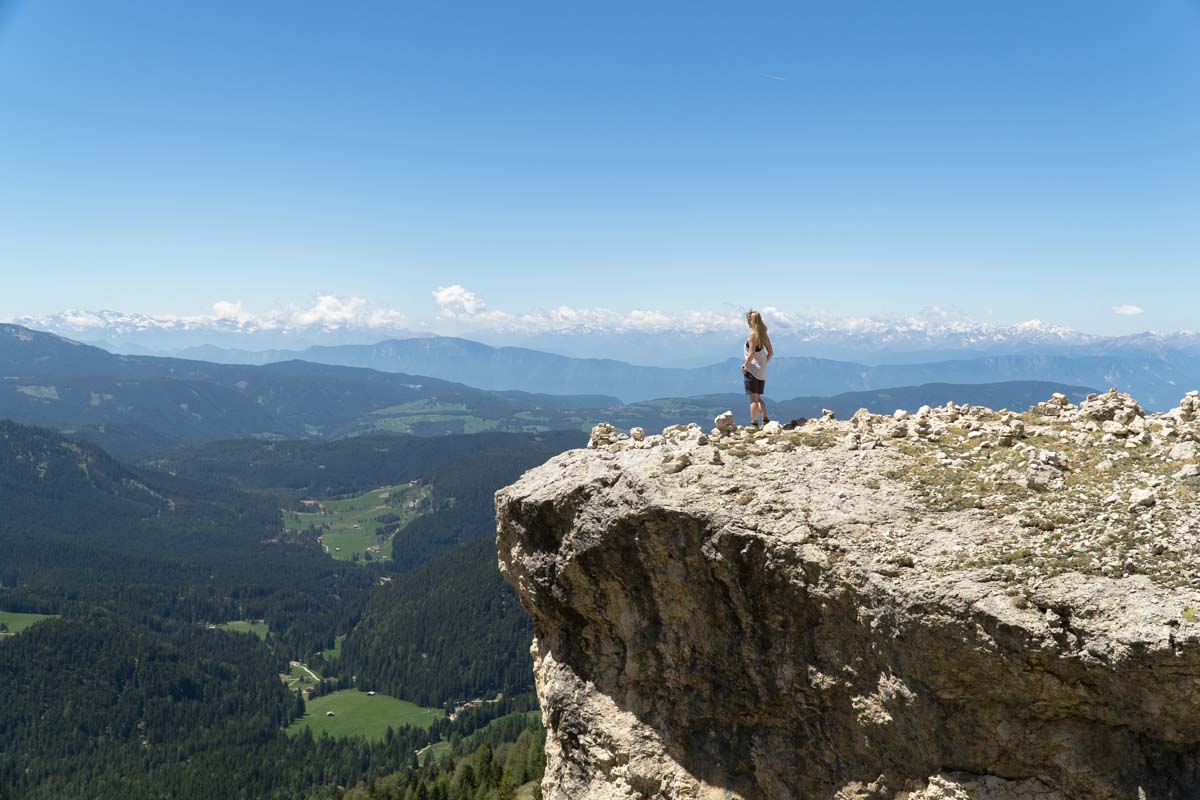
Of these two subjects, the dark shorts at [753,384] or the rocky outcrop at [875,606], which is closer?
the rocky outcrop at [875,606]

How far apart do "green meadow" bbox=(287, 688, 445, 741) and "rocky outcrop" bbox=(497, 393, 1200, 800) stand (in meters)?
182


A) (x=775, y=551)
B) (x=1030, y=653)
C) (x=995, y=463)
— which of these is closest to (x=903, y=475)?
(x=995, y=463)

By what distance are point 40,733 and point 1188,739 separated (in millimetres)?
220619

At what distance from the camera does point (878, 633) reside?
12.2m

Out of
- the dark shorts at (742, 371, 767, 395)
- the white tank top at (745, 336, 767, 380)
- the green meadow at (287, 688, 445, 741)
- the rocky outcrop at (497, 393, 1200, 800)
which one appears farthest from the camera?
the green meadow at (287, 688, 445, 741)

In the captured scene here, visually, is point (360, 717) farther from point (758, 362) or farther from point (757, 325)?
point (757, 325)

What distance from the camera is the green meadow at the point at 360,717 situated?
17662cm

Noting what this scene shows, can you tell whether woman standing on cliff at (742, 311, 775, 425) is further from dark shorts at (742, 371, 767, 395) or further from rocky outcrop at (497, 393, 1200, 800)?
rocky outcrop at (497, 393, 1200, 800)

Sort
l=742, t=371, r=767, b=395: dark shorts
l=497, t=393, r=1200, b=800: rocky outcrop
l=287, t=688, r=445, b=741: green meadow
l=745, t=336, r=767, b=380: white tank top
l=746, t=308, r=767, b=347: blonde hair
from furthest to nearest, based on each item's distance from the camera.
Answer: l=287, t=688, r=445, b=741: green meadow
l=742, t=371, r=767, b=395: dark shorts
l=745, t=336, r=767, b=380: white tank top
l=746, t=308, r=767, b=347: blonde hair
l=497, t=393, r=1200, b=800: rocky outcrop

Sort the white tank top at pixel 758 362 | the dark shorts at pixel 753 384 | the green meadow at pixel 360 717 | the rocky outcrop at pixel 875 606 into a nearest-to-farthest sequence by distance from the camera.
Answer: the rocky outcrop at pixel 875 606
the white tank top at pixel 758 362
the dark shorts at pixel 753 384
the green meadow at pixel 360 717

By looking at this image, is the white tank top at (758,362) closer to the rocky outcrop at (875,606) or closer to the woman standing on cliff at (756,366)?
the woman standing on cliff at (756,366)

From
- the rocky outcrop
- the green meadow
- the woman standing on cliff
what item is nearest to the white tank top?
the woman standing on cliff

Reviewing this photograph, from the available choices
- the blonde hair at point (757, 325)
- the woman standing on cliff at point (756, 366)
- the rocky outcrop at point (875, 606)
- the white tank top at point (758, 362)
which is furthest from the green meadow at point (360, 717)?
the blonde hair at point (757, 325)

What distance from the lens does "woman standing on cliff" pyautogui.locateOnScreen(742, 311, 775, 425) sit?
19266mm
